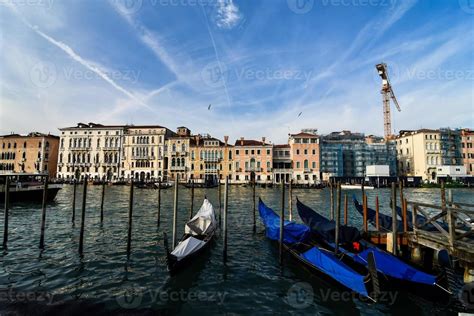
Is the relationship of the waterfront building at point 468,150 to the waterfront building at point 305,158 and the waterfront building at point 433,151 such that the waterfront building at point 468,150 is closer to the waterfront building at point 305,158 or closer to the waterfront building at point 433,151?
the waterfront building at point 433,151

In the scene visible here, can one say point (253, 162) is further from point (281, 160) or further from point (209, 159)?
point (209, 159)

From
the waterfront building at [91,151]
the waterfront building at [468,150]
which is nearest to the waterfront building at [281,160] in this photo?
the waterfront building at [91,151]

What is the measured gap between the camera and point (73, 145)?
161 ft

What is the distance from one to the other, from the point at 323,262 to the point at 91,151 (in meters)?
51.9

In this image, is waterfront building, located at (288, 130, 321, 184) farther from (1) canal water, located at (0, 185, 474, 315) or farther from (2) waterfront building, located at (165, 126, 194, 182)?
(1) canal water, located at (0, 185, 474, 315)

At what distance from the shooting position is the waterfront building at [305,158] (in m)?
44.8

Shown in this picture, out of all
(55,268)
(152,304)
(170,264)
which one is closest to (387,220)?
(170,264)

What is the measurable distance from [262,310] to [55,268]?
5.34m

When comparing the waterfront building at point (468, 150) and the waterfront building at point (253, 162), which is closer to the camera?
the waterfront building at point (253, 162)

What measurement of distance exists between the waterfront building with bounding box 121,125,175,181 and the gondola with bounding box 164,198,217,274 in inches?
1514

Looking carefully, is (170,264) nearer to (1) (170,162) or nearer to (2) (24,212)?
(2) (24,212)

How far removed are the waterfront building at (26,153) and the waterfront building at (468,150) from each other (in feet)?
262

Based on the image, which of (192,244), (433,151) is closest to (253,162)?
(433,151)

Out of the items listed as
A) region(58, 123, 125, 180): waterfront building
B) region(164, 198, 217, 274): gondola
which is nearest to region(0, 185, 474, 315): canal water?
region(164, 198, 217, 274): gondola
